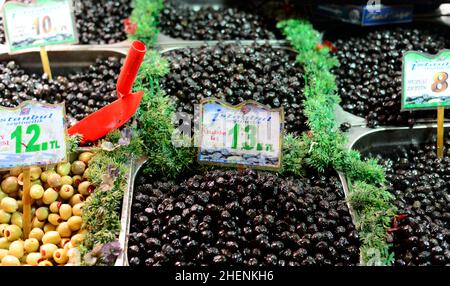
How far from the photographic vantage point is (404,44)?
356 centimetres

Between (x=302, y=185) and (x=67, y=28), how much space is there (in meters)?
1.57

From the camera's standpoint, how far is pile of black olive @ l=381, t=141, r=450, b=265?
233cm

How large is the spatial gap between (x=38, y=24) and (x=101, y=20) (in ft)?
2.33

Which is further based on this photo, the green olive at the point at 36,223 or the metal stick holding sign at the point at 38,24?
the metal stick holding sign at the point at 38,24

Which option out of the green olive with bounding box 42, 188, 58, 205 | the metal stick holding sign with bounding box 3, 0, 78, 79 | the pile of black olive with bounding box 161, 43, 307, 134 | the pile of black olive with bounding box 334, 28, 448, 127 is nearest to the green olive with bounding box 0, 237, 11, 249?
the green olive with bounding box 42, 188, 58, 205

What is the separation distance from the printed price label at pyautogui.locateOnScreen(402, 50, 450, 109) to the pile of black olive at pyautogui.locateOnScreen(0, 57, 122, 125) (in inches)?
58.4

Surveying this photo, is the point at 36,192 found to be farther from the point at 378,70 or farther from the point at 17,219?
the point at 378,70

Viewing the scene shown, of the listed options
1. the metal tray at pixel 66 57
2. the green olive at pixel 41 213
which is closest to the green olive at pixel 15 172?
the green olive at pixel 41 213

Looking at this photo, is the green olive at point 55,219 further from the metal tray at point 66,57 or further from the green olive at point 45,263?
the metal tray at point 66,57

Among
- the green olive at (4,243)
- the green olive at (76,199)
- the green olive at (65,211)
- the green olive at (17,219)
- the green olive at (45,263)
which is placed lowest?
the green olive at (45,263)

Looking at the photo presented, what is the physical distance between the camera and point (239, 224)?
2346 millimetres

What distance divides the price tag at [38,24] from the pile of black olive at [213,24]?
0.75 m

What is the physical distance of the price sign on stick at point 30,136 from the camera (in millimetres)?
2322
